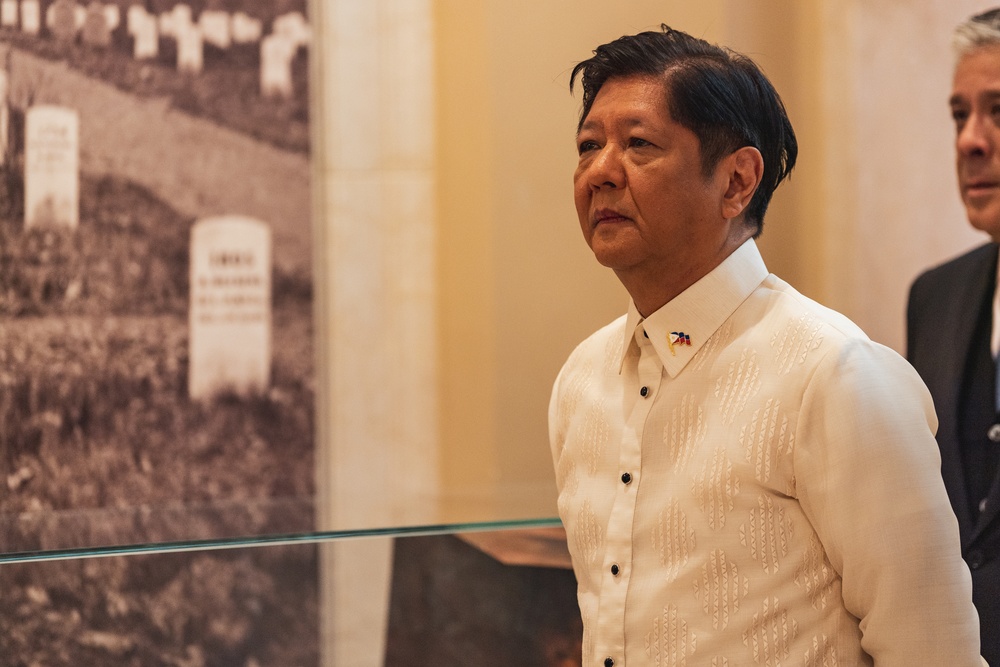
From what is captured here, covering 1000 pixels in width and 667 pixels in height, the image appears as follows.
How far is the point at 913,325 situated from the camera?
2312 mm

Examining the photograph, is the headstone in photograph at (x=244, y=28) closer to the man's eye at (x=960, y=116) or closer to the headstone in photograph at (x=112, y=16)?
the headstone in photograph at (x=112, y=16)

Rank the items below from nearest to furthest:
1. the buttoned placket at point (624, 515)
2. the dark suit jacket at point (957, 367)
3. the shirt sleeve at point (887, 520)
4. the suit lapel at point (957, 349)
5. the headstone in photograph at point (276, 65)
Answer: the shirt sleeve at point (887, 520)
the buttoned placket at point (624, 515)
the dark suit jacket at point (957, 367)
the suit lapel at point (957, 349)
the headstone in photograph at point (276, 65)

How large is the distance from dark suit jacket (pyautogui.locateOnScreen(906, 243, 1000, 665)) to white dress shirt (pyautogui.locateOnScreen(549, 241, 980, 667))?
1.89 ft

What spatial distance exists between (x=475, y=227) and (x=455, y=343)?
30cm

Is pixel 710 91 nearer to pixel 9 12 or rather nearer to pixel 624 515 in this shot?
pixel 624 515

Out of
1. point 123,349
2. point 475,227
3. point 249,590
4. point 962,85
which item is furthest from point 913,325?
point 123,349

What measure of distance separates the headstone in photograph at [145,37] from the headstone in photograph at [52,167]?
0.21 m

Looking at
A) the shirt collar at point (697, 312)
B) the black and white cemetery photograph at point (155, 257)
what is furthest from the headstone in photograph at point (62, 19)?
the shirt collar at point (697, 312)

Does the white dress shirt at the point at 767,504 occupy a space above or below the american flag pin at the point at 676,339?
below

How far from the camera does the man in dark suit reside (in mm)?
1902

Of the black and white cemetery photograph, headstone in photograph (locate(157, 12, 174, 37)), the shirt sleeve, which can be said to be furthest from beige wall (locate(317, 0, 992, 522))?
the shirt sleeve

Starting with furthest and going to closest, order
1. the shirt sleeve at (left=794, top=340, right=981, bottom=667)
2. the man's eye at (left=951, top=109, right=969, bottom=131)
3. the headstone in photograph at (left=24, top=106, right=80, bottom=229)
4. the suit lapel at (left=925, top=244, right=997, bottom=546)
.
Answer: the headstone in photograph at (left=24, top=106, right=80, bottom=229), the man's eye at (left=951, top=109, right=969, bottom=131), the suit lapel at (left=925, top=244, right=997, bottom=546), the shirt sleeve at (left=794, top=340, right=981, bottom=667)

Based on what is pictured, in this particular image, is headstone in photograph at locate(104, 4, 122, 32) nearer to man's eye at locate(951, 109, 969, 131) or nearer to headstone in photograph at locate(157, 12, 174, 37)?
headstone in photograph at locate(157, 12, 174, 37)

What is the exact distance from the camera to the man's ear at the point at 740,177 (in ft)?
4.97
